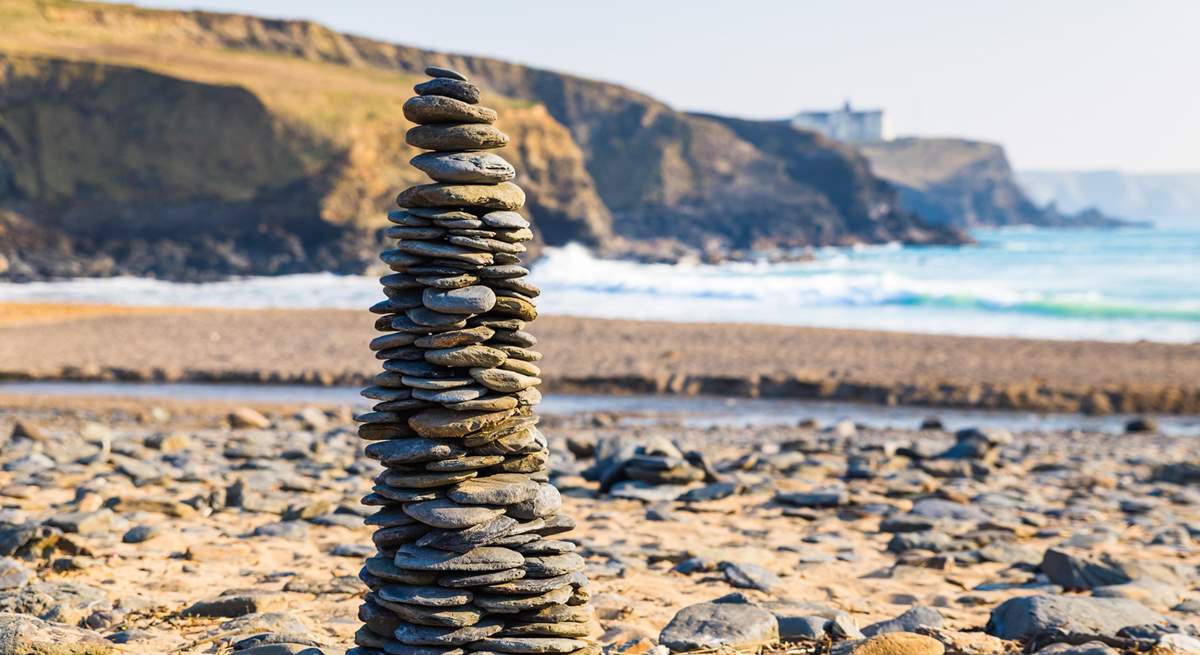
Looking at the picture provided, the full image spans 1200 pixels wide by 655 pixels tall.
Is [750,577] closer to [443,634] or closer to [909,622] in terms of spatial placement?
[909,622]

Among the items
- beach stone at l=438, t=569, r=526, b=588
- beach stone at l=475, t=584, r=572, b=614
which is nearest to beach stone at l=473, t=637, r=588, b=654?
Answer: beach stone at l=475, t=584, r=572, b=614

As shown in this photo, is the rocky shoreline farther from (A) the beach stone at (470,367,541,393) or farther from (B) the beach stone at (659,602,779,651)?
(A) the beach stone at (470,367,541,393)

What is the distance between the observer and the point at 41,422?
15867 mm

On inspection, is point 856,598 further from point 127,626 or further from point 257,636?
point 127,626

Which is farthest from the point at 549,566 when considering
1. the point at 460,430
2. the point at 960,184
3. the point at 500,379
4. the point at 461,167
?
the point at 960,184

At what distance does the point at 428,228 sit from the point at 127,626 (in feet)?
9.70

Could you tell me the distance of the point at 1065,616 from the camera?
227 inches

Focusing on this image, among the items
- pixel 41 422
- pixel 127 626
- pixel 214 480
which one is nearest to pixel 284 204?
pixel 41 422

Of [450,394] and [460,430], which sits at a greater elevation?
[450,394]

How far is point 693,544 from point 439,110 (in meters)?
4.80

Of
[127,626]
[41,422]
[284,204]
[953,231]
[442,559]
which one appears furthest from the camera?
[953,231]

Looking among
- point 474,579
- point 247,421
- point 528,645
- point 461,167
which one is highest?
point 461,167

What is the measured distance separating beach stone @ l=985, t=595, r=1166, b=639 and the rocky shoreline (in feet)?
0.04

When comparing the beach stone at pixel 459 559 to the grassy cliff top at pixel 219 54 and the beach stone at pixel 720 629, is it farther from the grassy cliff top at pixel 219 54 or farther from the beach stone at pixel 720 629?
the grassy cliff top at pixel 219 54
